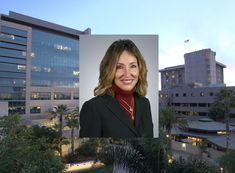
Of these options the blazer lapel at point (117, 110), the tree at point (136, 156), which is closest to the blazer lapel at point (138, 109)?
the blazer lapel at point (117, 110)

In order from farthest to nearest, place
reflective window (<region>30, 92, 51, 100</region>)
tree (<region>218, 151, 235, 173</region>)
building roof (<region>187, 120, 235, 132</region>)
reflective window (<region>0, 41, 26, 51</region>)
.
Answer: reflective window (<region>30, 92, 51, 100</region>) < reflective window (<region>0, 41, 26, 51</region>) < building roof (<region>187, 120, 235, 132</region>) < tree (<region>218, 151, 235, 173</region>)

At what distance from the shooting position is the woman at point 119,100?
7.73 m

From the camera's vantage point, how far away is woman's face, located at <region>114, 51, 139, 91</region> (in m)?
7.74

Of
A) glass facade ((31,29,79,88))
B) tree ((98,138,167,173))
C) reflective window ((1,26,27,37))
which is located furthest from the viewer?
glass facade ((31,29,79,88))

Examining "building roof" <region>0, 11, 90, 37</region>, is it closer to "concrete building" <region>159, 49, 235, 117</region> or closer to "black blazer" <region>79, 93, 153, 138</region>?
"concrete building" <region>159, 49, 235, 117</region>

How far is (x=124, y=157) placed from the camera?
8.84 meters

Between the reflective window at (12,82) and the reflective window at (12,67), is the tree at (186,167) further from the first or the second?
the reflective window at (12,67)

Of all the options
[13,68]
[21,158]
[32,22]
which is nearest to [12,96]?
[13,68]

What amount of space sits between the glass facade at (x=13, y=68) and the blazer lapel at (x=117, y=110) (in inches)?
2662

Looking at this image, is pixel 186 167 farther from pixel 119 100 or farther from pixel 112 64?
pixel 112 64

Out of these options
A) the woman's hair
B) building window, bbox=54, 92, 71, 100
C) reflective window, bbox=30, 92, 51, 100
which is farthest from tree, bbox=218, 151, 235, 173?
building window, bbox=54, 92, 71, 100

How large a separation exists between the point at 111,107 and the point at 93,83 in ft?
3.12

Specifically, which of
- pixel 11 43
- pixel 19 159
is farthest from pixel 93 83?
pixel 11 43

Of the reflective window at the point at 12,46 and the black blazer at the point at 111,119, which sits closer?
the black blazer at the point at 111,119
